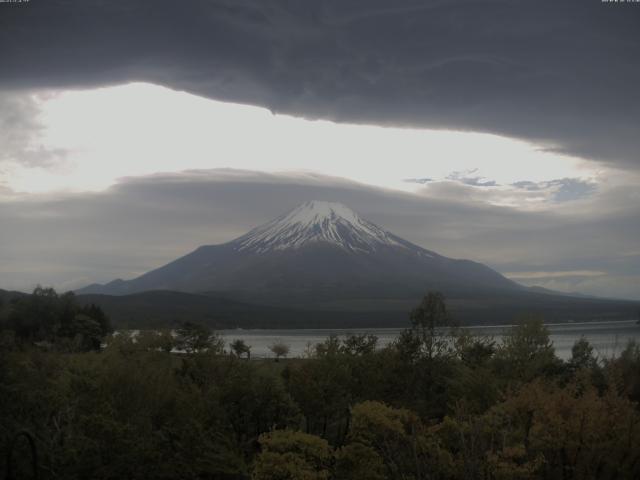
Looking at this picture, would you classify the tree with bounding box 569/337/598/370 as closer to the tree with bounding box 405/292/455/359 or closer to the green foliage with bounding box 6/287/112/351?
the tree with bounding box 405/292/455/359

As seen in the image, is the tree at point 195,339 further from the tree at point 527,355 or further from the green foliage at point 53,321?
the tree at point 527,355

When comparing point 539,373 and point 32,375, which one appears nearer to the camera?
point 32,375

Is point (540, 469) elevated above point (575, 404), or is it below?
below

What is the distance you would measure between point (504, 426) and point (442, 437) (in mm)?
2225

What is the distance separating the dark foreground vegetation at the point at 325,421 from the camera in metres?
17.9

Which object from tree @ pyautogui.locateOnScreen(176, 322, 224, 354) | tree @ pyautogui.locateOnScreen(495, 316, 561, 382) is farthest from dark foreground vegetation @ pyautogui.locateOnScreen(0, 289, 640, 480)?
tree @ pyautogui.locateOnScreen(176, 322, 224, 354)

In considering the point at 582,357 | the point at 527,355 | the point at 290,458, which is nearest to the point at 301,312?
the point at 527,355

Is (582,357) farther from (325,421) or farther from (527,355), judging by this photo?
(325,421)

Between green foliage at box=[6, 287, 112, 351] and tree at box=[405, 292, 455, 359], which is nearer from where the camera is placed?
tree at box=[405, 292, 455, 359]

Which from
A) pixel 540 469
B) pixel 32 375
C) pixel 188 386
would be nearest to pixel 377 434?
pixel 540 469

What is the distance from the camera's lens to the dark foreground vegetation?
1789 cm

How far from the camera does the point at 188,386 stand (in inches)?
1154

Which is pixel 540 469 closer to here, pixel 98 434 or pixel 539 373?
pixel 98 434

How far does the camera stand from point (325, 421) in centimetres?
2695
